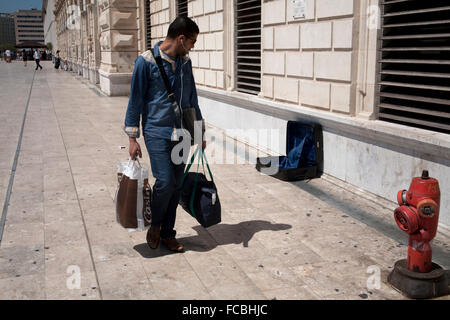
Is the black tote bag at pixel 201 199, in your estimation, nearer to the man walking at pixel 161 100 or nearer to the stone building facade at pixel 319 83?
the man walking at pixel 161 100

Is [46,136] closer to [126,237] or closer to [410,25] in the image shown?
[126,237]

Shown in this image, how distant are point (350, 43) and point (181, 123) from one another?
296cm

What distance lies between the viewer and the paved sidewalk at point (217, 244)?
11.9ft

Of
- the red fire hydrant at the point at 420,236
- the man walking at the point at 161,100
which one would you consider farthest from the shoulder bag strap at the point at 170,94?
the red fire hydrant at the point at 420,236

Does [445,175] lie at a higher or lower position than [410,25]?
lower

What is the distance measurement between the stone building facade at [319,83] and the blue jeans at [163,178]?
2431 mm

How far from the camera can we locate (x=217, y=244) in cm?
452

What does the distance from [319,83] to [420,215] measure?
381cm

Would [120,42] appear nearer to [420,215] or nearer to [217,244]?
[217,244]

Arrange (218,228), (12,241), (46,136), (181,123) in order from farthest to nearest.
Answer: (46,136) → (218,228) → (12,241) → (181,123)

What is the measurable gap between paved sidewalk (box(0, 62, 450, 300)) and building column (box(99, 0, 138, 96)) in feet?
38.9

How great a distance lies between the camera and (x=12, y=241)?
4562 millimetres
